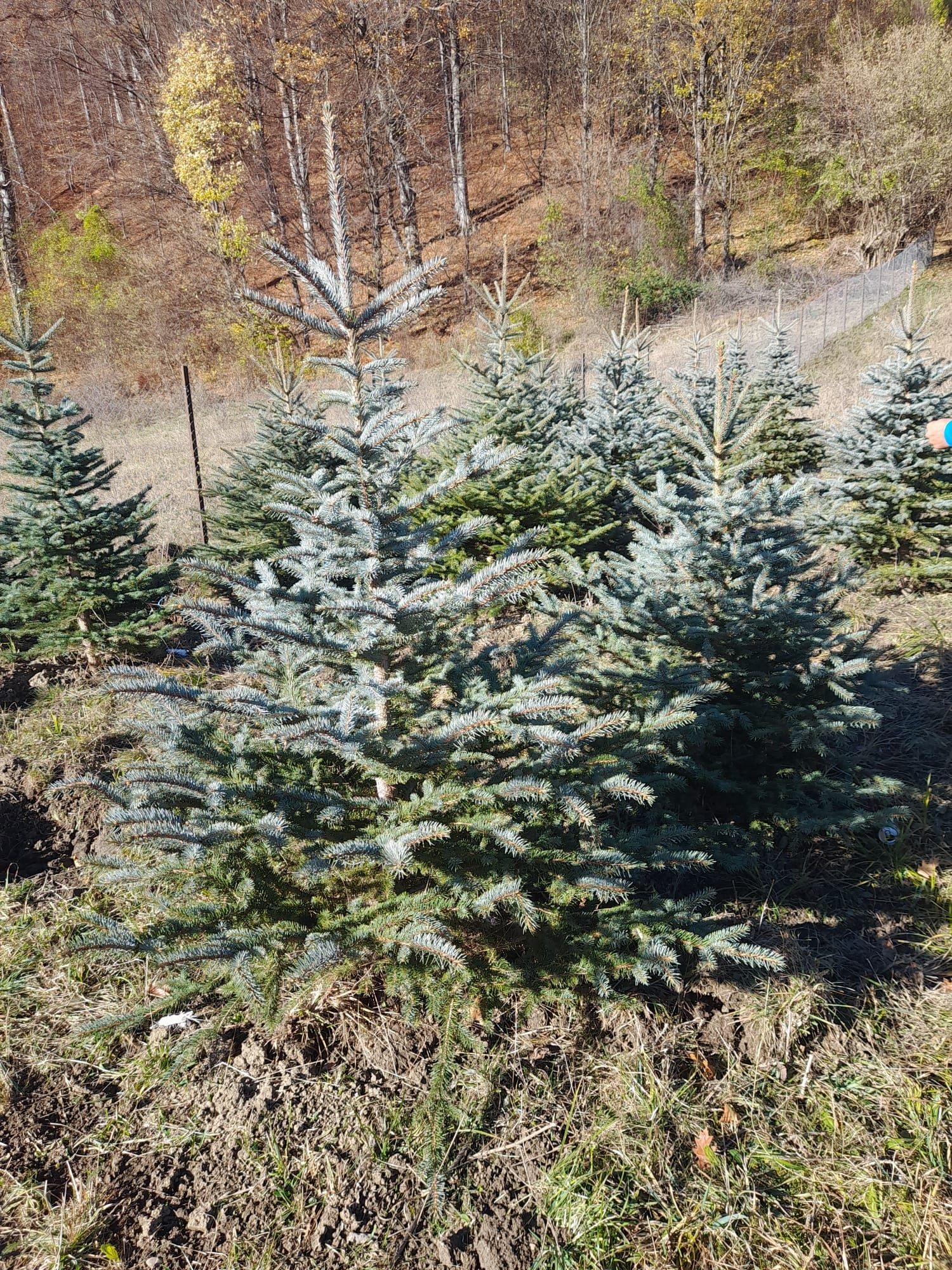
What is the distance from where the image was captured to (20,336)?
4.91 meters

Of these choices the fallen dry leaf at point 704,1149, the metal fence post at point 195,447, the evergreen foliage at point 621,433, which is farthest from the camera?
the metal fence post at point 195,447

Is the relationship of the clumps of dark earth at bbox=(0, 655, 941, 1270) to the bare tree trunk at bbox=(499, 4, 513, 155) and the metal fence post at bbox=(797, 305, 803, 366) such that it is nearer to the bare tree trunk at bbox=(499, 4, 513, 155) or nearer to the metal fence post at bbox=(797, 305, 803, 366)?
the metal fence post at bbox=(797, 305, 803, 366)

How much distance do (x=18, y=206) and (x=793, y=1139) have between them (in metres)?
41.1

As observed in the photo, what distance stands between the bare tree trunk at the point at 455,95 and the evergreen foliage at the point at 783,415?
17.8 metres

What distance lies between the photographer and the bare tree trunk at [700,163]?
2400cm

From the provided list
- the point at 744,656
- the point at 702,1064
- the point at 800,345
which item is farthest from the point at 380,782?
the point at 800,345

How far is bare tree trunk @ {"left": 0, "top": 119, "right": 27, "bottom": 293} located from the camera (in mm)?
19666

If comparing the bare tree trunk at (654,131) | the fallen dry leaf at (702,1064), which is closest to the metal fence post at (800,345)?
the bare tree trunk at (654,131)

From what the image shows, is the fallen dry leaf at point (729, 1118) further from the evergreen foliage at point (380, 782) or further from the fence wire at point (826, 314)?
the fence wire at point (826, 314)

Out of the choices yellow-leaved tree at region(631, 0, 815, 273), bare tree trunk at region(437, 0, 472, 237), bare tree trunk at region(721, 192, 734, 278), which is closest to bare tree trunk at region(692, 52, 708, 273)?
yellow-leaved tree at region(631, 0, 815, 273)

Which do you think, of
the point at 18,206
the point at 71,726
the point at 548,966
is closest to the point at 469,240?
the point at 18,206

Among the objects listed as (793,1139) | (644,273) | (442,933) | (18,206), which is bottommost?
(793,1139)

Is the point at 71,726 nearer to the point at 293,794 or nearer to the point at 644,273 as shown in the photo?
the point at 293,794

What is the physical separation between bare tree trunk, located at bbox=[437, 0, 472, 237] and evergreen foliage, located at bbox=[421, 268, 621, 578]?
2054 cm
